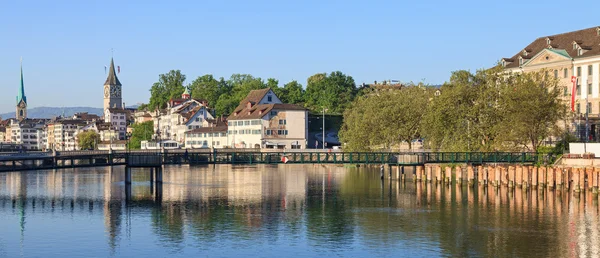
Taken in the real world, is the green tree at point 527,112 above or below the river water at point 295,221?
above

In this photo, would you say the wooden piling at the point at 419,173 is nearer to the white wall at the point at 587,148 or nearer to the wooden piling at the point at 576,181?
the white wall at the point at 587,148

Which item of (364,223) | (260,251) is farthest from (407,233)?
(260,251)

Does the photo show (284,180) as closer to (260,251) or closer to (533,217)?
(533,217)

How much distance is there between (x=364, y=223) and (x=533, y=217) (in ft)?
40.7

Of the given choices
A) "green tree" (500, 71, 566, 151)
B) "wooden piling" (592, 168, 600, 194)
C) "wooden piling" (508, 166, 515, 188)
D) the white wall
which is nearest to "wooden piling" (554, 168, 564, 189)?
"wooden piling" (592, 168, 600, 194)

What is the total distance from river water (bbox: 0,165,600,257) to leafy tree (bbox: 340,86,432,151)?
24.3 meters

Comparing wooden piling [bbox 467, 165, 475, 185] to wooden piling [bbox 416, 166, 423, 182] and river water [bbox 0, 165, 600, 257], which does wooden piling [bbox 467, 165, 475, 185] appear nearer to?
river water [bbox 0, 165, 600, 257]

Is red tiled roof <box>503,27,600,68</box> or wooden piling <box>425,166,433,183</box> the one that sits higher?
red tiled roof <box>503,27,600,68</box>

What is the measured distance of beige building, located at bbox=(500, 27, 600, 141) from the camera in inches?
4264

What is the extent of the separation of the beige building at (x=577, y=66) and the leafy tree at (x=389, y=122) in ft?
48.2

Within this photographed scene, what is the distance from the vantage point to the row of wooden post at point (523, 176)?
74.2 m

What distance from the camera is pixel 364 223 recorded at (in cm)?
5772

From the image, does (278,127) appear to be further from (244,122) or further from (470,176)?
(470,176)

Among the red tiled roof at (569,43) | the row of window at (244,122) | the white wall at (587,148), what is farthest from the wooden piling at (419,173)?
the row of window at (244,122)
